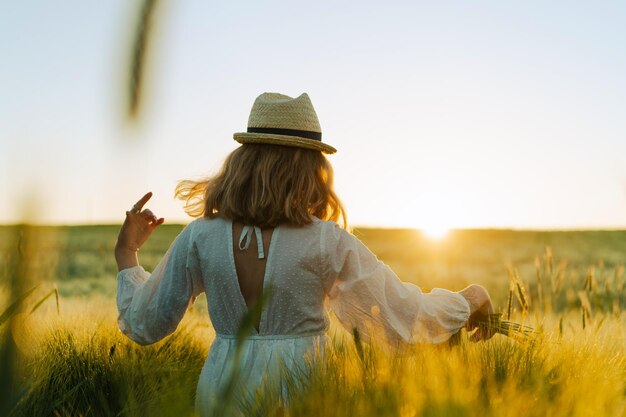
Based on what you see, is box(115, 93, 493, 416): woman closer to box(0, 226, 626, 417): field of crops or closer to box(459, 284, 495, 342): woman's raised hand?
box(459, 284, 495, 342): woman's raised hand

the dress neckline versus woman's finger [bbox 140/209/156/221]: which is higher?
woman's finger [bbox 140/209/156/221]

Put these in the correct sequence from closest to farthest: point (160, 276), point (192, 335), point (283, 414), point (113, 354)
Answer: point (283, 414)
point (160, 276)
point (113, 354)
point (192, 335)

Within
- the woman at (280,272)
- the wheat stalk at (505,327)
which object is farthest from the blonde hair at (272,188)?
the wheat stalk at (505,327)

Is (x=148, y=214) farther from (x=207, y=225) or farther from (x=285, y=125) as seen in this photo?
(x=285, y=125)

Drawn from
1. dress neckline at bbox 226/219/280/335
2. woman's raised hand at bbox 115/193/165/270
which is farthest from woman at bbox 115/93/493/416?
woman's raised hand at bbox 115/193/165/270

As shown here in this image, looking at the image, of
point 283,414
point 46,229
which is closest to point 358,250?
point 283,414

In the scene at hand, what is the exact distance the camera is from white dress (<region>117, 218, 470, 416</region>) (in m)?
2.37

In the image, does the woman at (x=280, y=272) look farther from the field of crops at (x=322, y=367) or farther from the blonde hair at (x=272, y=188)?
the field of crops at (x=322, y=367)

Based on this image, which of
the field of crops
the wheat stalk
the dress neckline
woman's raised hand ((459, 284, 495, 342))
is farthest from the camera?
woman's raised hand ((459, 284, 495, 342))

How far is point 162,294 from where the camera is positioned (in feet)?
8.39

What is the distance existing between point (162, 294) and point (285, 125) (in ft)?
2.53

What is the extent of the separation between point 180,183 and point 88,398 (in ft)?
3.04

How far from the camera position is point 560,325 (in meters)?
2.47

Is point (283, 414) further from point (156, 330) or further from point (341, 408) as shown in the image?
point (156, 330)
